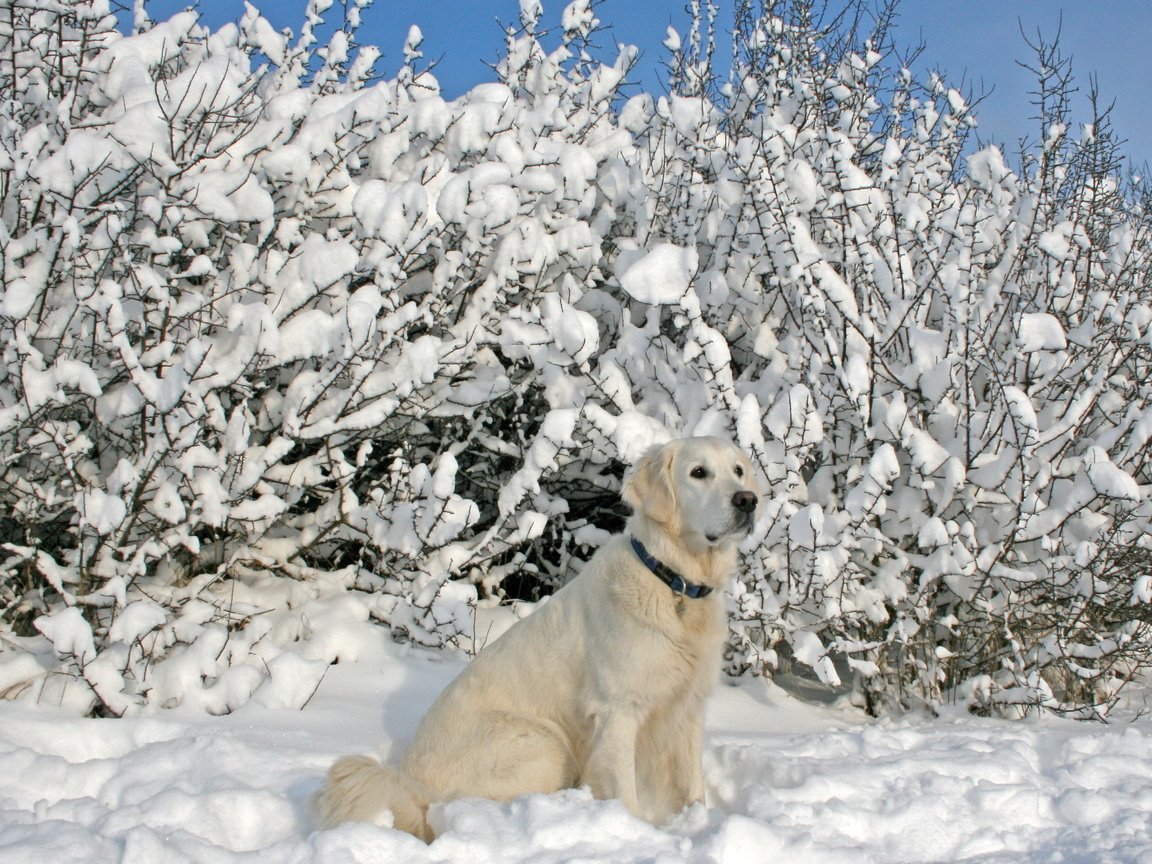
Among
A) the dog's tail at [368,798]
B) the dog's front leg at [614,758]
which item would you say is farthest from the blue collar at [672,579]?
the dog's tail at [368,798]

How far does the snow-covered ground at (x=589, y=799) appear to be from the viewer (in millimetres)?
2420

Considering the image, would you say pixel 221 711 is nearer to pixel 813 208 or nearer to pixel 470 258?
pixel 470 258

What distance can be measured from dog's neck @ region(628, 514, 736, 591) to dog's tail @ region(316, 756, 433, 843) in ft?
3.60

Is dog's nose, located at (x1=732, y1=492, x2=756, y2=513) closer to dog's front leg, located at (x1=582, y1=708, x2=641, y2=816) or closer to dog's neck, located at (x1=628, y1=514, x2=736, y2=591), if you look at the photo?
dog's neck, located at (x1=628, y1=514, x2=736, y2=591)

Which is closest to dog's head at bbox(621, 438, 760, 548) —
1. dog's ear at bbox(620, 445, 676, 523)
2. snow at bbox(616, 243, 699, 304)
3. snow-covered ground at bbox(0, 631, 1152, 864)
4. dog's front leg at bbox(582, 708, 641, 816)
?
dog's ear at bbox(620, 445, 676, 523)

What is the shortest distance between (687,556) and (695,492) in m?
0.22

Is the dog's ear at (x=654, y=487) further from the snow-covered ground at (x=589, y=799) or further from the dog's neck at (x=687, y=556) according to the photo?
the snow-covered ground at (x=589, y=799)

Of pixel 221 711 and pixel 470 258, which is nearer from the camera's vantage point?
pixel 221 711

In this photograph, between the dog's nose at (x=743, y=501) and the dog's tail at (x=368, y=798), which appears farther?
the dog's nose at (x=743, y=501)

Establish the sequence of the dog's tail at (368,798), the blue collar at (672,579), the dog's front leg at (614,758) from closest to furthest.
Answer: the dog's tail at (368,798) → the dog's front leg at (614,758) → the blue collar at (672,579)

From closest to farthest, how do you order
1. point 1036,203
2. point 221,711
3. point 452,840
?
point 452,840, point 221,711, point 1036,203

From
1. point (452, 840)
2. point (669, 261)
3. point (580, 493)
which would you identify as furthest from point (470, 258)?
point (452, 840)

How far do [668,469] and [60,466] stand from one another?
2854 millimetres

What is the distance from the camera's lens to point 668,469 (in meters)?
3.32
